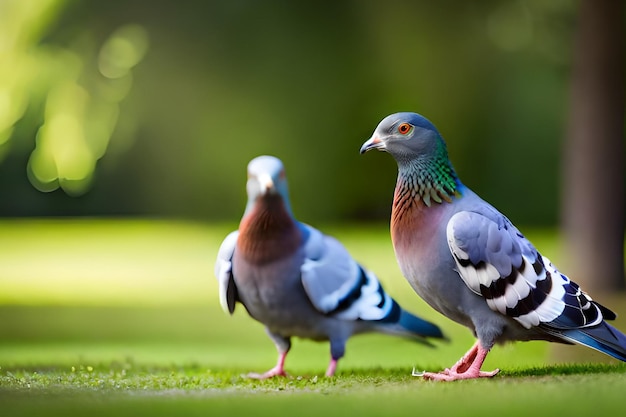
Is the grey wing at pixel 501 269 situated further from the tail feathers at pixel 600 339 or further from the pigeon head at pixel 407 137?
the pigeon head at pixel 407 137

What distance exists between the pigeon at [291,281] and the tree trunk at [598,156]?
2776 mm

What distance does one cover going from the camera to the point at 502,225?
2457mm

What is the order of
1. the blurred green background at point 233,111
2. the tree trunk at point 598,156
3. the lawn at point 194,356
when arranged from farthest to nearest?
the blurred green background at point 233,111
the tree trunk at point 598,156
the lawn at point 194,356

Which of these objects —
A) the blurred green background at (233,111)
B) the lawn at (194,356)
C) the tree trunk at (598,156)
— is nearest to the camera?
the lawn at (194,356)

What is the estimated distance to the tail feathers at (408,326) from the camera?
280 cm

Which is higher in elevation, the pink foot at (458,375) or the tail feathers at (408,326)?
the tail feathers at (408,326)

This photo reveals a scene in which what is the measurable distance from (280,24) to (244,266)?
4.93 m

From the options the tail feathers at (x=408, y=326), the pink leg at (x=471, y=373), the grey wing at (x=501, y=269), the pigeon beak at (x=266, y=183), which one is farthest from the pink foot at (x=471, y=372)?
the pigeon beak at (x=266, y=183)

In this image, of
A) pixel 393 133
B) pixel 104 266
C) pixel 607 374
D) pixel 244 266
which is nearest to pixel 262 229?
pixel 244 266

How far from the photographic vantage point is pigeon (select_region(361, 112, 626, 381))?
2.40 metres

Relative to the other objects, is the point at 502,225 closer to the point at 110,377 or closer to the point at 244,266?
the point at 244,266

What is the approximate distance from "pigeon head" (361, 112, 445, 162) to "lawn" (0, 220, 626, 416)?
69 cm

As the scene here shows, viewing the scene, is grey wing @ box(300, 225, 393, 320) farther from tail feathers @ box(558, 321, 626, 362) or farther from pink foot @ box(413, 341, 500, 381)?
tail feathers @ box(558, 321, 626, 362)

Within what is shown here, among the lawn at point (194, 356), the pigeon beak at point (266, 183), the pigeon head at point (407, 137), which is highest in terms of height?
the pigeon head at point (407, 137)
